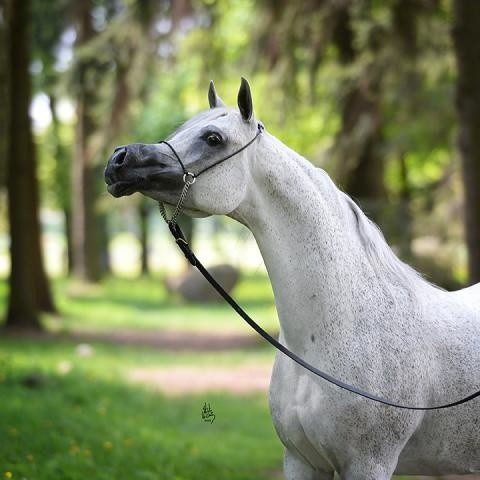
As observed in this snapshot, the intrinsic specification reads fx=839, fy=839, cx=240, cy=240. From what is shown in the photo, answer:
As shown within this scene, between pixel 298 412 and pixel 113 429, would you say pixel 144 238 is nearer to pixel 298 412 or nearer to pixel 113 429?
pixel 113 429

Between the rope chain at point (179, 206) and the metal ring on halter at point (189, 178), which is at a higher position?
the metal ring on halter at point (189, 178)

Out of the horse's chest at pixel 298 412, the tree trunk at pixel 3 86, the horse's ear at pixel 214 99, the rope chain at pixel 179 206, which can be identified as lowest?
the horse's chest at pixel 298 412

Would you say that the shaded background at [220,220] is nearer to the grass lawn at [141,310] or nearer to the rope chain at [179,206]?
the grass lawn at [141,310]

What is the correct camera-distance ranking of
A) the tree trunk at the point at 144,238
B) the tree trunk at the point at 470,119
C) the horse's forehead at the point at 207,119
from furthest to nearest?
1. the tree trunk at the point at 144,238
2. the tree trunk at the point at 470,119
3. the horse's forehead at the point at 207,119

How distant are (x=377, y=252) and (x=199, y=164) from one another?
810mm

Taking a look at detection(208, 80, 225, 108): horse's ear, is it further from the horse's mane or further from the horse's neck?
the horse's mane

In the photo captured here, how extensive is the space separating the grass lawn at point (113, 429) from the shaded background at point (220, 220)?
0.09ft

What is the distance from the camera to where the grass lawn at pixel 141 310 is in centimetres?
1625

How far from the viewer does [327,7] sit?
40.4 ft

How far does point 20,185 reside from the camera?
14.1 meters

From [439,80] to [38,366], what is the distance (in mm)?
8701

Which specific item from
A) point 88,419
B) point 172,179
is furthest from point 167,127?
point 172,179

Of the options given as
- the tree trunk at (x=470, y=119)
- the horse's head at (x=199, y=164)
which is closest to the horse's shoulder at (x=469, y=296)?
the horse's head at (x=199, y=164)

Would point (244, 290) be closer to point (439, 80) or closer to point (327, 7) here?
point (439, 80)
